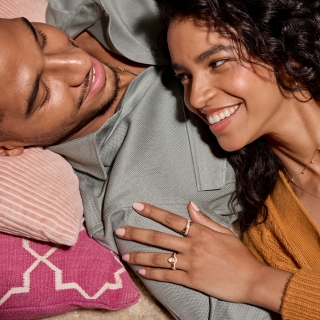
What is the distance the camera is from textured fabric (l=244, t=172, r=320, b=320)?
55.2 inches

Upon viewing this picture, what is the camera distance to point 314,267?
1539mm

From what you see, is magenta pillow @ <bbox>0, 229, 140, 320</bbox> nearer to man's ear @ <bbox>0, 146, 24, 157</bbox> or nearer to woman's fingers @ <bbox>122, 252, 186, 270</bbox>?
woman's fingers @ <bbox>122, 252, 186, 270</bbox>

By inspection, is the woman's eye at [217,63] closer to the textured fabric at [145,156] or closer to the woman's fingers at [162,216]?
the textured fabric at [145,156]

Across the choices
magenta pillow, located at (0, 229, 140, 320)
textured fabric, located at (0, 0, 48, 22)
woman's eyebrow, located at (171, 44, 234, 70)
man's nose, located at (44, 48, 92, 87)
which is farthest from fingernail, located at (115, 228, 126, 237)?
textured fabric, located at (0, 0, 48, 22)

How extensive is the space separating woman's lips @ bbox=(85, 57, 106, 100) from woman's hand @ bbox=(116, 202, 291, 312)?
1.31 ft

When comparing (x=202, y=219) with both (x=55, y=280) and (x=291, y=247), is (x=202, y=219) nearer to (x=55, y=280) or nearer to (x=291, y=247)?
(x=291, y=247)

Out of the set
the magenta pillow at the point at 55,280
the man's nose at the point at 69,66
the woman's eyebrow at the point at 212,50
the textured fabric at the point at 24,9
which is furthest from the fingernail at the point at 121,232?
the textured fabric at the point at 24,9

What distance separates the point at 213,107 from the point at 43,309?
2.60ft

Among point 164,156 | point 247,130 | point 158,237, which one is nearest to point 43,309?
point 158,237

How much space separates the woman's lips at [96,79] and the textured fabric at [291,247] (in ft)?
2.22

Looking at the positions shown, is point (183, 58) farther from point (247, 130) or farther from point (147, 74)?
point (147, 74)

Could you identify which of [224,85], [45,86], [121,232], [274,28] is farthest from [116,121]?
[274,28]

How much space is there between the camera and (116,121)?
169 centimetres

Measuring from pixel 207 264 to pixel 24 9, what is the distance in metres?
1.08
